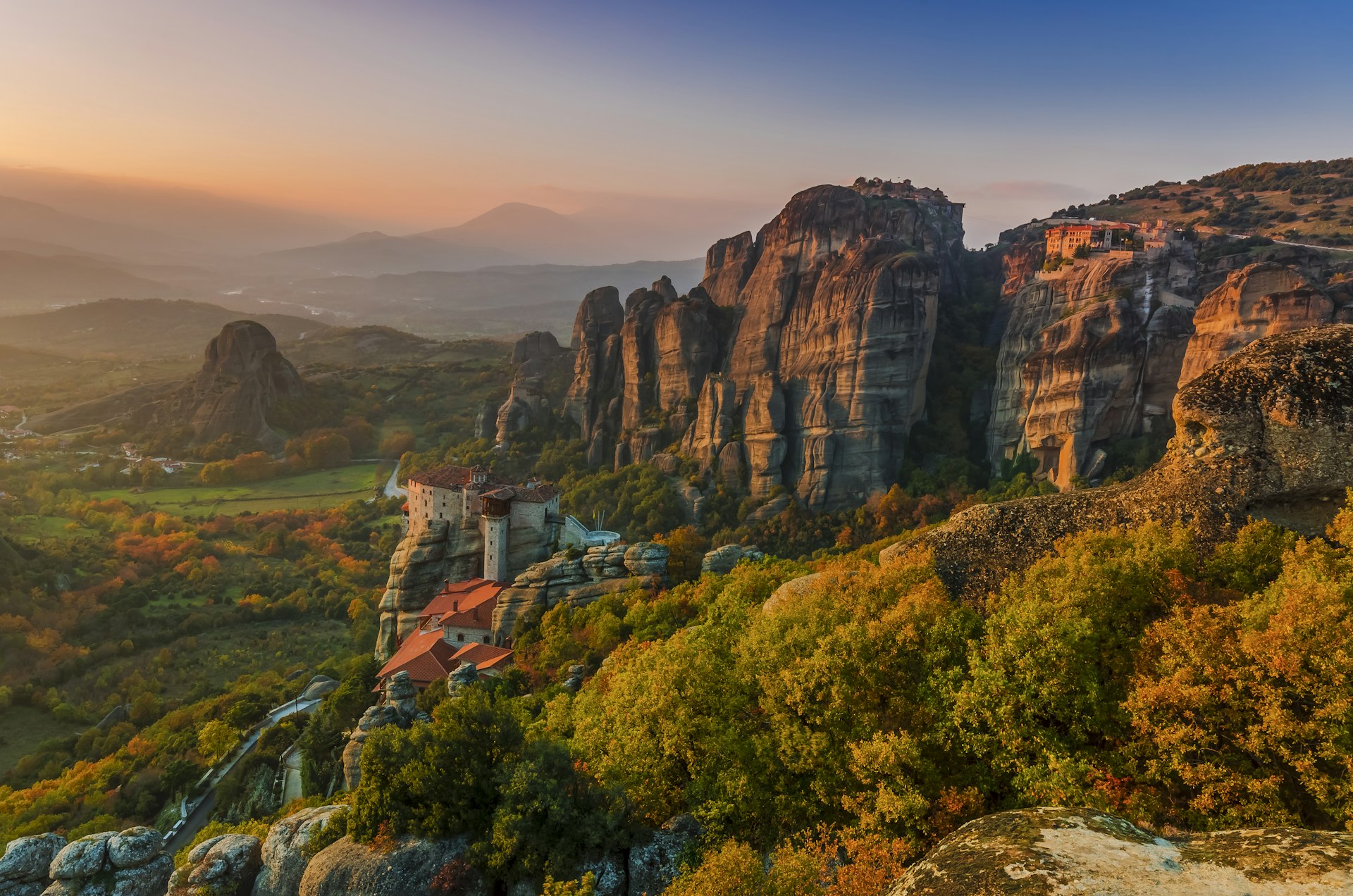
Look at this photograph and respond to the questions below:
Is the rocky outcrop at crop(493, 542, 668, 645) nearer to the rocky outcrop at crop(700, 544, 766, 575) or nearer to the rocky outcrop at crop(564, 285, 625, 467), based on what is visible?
the rocky outcrop at crop(700, 544, 766, 575)

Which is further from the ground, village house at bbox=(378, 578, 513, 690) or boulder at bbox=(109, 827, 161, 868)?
boulder at bbox=(109, 827, 161, 868)

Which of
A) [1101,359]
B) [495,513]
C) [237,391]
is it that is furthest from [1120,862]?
[237,391]

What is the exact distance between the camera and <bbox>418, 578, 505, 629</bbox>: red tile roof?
1608 inches

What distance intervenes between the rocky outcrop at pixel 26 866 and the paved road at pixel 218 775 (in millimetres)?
4989

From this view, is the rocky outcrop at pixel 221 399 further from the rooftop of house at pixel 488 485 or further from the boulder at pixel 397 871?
the boulder at pixel 397 871

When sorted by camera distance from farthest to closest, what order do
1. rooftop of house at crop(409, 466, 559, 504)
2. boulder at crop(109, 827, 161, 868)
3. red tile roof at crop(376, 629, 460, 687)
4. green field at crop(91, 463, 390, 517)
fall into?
green field at crop(91, 463, 390, 517), rooftop of house at crop(409, 466, 559, 504), red tile roof at crop(376, 629, 460, 687), boulder at crop(109, 827, 161, 868)

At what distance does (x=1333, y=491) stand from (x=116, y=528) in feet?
301

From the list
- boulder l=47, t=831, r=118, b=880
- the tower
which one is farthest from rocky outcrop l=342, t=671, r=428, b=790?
the tower

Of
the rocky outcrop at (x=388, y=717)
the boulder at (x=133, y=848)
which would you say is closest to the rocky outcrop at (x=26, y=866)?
the boulder at (x=133, y=848)

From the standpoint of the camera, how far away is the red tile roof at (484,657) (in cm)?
3662

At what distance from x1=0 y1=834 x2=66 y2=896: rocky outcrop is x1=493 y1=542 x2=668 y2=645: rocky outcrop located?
794 inches

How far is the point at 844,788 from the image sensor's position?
14.2 metres

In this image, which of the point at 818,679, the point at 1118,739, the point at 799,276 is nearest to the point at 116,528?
the point at 799,276

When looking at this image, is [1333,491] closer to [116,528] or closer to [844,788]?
[844,788]
